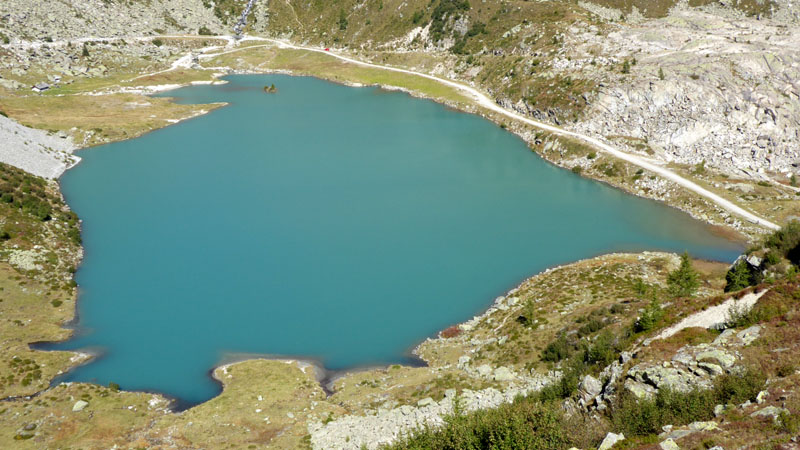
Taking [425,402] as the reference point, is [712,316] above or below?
above

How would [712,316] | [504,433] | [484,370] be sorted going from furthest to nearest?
1. [484,370]
2. [712,316]
3. [504,433]

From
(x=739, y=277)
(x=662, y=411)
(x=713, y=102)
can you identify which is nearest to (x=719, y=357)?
(x=662, y=411)

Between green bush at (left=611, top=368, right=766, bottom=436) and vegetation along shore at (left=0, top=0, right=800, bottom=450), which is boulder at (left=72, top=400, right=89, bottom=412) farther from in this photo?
green bush at (left=611, top=368, right=766, bottom=436)

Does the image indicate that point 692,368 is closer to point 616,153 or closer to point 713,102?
point 616,153

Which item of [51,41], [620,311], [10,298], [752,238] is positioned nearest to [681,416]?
[620,311]

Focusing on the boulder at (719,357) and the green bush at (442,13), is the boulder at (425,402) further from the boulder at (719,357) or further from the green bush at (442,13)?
the green bush at (442,13)

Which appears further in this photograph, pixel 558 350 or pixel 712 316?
pixel 558 350

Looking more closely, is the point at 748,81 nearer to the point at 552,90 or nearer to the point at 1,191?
the point at 552,90
